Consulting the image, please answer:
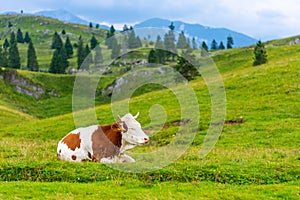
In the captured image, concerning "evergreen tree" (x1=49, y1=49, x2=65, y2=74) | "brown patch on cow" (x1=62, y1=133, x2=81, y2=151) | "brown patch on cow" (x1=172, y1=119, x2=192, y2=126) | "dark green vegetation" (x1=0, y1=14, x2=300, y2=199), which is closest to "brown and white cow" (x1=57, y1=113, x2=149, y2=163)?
"brown patch on cow" (x1=62, y1=133, x2=81, y2=151)

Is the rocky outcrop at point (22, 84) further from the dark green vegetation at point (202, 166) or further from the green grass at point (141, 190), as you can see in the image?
the green grass at point (141, 190)

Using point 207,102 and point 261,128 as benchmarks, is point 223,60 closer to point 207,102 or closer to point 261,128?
point 207,102

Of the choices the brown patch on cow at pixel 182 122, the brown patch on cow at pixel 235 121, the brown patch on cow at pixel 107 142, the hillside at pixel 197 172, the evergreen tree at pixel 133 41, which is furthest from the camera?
the evergreen tree at pixel 133 41

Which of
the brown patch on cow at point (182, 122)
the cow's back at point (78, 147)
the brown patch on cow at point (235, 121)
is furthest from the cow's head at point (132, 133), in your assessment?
the brown patch on cow at point (182, 122)

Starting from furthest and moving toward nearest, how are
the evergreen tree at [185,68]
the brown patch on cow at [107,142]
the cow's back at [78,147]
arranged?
the evergreen tree at [185,68], the cow's back at [78,147], the brown patch on cow at [107,142]

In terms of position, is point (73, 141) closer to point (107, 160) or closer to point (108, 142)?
point (108, 142)

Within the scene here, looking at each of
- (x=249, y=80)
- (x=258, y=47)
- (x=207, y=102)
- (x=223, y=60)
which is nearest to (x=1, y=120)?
(x=207, y=102)

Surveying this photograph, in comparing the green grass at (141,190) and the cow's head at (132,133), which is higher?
the cow's head at (132,133)

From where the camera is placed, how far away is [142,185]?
12125 mm

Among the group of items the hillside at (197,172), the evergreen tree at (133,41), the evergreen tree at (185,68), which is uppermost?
the evergreen tree at (133,41)

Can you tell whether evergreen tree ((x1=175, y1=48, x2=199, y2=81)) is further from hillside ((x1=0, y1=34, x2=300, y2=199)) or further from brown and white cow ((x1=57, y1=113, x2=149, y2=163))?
brown and white cow ((x1=57, y1=113, x2=149, y2=163))

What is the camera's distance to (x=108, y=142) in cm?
1534

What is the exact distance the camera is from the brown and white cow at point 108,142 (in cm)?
1513

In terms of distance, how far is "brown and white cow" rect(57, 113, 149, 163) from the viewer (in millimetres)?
15130
